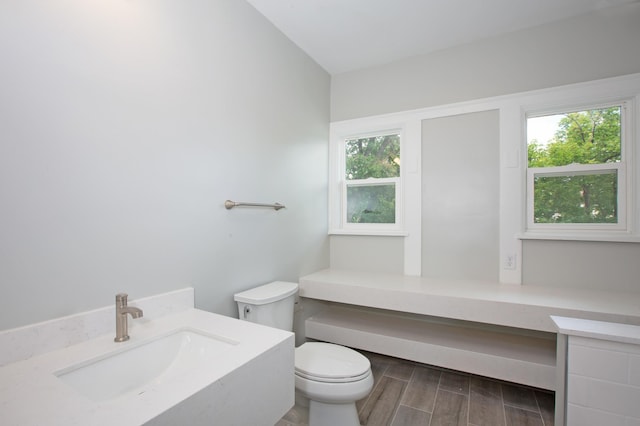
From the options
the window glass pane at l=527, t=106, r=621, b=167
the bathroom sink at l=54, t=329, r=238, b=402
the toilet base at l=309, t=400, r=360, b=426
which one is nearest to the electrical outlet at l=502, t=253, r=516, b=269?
the window glass pane at l=527, t=106, r=621, b=167

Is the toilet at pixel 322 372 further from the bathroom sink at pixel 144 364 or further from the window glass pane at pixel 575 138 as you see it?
the window glass pane at pixel 575 138

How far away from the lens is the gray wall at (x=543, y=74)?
1807 mm

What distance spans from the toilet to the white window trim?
111 centimetres

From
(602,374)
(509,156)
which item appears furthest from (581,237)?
(602,374)

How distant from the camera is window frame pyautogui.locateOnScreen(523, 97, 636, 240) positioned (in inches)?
72.0

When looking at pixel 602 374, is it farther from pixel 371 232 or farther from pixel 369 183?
pixel 369 183

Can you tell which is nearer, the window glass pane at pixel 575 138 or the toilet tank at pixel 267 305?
the toilet tank at pixel 267 305

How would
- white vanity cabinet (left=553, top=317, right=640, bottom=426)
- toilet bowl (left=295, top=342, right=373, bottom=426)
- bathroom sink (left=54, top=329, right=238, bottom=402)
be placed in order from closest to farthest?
bathroom sink (left=54, top=329, right=238, bottom=402), white vanity cabinet (left=553, top=317, right=640, bottom=426), toilet bowl (left=295, top=342, right=373, bottom=426)

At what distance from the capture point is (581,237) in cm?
187

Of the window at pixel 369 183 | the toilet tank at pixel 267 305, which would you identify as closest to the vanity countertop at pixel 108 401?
the toilet tank at pixel 267 305

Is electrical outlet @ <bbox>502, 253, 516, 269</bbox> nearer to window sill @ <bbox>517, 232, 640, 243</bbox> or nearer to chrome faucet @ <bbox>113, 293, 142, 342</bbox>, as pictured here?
window sill @ <bbox>517, 232, 640, 243</bbox>

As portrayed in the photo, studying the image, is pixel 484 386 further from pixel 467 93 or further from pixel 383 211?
pixel 467 93

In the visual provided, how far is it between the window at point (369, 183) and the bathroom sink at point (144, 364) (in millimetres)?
1724

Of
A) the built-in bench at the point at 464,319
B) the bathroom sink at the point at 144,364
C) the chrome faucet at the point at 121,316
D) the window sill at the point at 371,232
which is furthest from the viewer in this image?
the window sill at the point at 371,232
